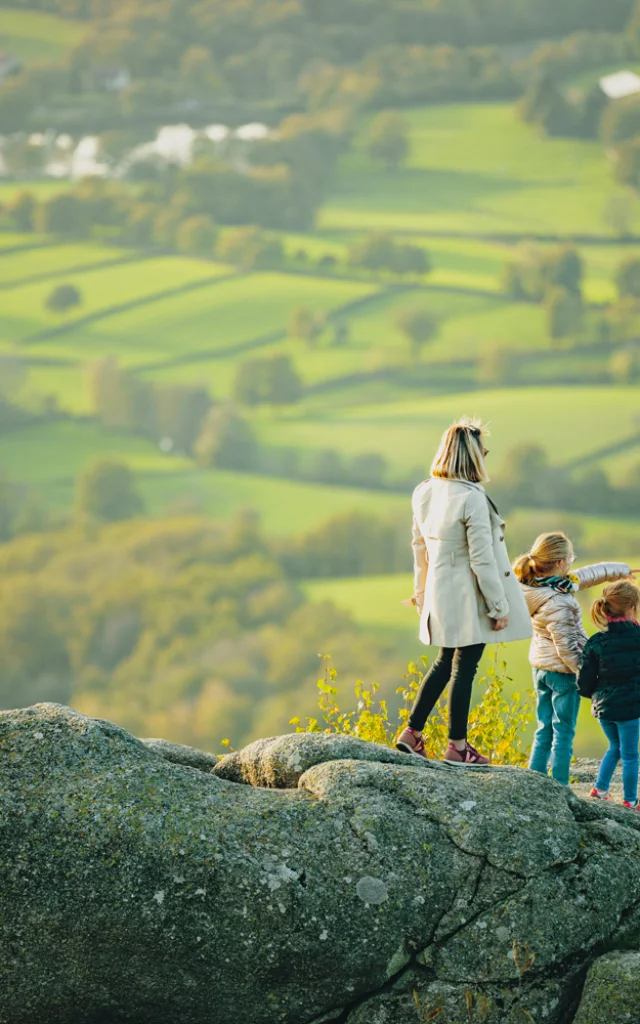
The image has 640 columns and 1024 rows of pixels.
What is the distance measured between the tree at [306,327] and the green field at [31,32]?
6843 centimetres

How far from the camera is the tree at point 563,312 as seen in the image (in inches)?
5630

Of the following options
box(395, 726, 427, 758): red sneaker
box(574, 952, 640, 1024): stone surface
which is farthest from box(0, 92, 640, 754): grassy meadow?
box(574, 952, 640, 1024): stone surface

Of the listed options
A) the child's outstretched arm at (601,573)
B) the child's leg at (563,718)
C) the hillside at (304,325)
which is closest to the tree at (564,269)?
the hillside at (304,325)

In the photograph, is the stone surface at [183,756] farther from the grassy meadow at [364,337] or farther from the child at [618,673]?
the grassy meadow at [364,337]

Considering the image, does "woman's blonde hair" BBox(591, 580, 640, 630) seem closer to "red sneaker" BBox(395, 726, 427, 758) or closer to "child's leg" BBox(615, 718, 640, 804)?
"child's leg" BBox(615, 718, 640, 804)

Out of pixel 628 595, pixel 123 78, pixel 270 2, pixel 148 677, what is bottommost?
pixel 148 677

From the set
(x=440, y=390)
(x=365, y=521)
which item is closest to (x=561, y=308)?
(x=440, y=390)

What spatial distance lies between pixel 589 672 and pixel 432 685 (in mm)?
863

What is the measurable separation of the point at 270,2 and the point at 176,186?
42.6 metres

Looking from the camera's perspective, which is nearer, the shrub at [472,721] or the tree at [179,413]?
the shrub at [472,721]

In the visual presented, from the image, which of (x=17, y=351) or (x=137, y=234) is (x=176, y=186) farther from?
(x=17, y=351)

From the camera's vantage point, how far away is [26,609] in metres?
120

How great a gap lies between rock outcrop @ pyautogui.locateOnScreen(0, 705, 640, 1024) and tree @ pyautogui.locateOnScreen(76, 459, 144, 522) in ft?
417

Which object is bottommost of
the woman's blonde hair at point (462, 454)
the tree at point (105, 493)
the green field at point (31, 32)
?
the woman's blonde hair at point (462, 454)
